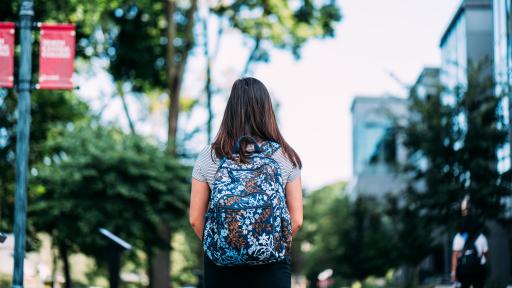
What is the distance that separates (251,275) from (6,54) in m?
5.69

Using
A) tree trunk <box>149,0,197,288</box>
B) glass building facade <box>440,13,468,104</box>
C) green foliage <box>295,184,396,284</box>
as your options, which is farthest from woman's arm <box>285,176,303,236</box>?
green foliage <box>295,184,396,284</box>

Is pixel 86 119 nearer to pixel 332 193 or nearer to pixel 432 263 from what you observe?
pixel 432 263

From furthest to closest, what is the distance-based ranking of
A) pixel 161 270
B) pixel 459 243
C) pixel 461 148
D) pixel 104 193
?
1. pixel 161 270
2. pixel 461 148
3. pixel 104 193
4. pixel 459 243

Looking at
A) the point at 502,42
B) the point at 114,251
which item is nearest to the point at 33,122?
the point at 502,42

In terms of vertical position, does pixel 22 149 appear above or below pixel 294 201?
above

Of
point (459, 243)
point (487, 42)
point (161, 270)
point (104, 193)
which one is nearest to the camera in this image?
point (459, 243)

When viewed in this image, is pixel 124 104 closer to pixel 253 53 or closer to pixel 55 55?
pixel 253 53

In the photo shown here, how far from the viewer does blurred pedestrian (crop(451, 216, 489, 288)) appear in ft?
36.9

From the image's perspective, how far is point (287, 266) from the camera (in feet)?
13.6

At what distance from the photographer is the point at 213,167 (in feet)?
13.9

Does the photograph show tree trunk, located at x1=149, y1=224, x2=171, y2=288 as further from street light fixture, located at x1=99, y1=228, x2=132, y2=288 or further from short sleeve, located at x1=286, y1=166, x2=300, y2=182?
short sleeve, located at x1=286, y1=166, x2=300, y2=182

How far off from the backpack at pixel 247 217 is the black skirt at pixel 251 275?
6 centimetres

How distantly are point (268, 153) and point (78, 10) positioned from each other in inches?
647

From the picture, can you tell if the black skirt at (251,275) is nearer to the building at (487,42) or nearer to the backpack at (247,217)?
the backpack at (247,217)
